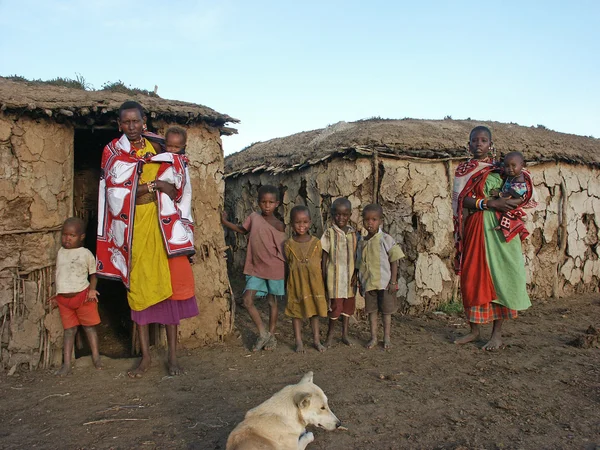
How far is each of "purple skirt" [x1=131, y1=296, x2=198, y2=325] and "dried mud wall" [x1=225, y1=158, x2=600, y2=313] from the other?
104 inches

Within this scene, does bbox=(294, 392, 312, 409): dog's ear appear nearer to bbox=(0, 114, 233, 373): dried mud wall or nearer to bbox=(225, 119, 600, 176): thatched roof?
bbox=(0, 114, 233, 373): dried mud wall

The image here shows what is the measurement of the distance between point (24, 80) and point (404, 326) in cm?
512

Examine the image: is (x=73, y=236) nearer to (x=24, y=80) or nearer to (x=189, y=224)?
(x=189, y=224)

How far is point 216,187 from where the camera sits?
540 centimetres

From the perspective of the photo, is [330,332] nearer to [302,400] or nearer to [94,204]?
[302,400]

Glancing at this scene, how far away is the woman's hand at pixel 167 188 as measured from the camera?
167 inches

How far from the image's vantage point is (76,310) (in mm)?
4445

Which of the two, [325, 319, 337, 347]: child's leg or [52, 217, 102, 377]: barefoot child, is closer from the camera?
[52, 217, 102, 377]: barefoot child

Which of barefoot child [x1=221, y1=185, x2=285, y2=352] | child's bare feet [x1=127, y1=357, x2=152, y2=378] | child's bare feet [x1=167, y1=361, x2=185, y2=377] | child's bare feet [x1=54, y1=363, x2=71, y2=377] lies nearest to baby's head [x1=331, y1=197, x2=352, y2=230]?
barefoot child [x1=221, y1=185, x2=285, y2=352]

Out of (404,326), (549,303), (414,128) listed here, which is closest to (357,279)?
(404,326)

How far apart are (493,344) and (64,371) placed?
4009 mm

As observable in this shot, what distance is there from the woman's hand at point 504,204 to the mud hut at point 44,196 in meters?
2.79

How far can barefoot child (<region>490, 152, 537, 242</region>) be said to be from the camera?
477 centimetres

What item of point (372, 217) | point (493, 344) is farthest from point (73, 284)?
point (493, 344)
